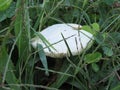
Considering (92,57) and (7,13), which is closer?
(92,57)

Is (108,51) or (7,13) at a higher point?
(7,13)

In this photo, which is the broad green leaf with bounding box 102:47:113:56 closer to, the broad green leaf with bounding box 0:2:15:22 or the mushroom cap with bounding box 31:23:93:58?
the mushroom cap with bounding box 31:23:93:58

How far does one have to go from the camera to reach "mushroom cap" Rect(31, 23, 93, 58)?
946 millimetres

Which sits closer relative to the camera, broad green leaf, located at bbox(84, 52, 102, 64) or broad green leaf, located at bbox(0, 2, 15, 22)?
broad green leaf, located at bbox(84, 52, 102, 64)

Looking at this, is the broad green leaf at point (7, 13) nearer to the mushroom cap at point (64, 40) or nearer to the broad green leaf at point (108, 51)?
the mushroom cap at point (64, 40)

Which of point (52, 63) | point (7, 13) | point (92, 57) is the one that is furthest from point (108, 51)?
point (7, 13)

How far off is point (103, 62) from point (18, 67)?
0.31 metres

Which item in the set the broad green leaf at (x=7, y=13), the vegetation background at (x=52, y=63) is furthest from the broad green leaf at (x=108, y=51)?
the broad green leaf at (x=7, y=13)

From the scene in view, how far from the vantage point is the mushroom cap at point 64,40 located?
0.95 metres

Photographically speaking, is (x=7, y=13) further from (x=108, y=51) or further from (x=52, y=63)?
(x=108, y=51)

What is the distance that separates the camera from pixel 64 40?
949 millimetres

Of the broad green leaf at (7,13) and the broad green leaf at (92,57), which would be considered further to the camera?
the broad green leaf at (7,13)

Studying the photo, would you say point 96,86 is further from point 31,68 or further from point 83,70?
point 31,68

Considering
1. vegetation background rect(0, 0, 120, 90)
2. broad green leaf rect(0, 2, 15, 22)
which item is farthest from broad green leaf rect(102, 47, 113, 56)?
broad green leaf rect(0, 2, 15, 22)
